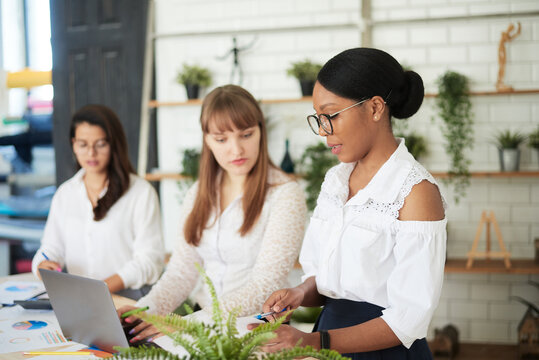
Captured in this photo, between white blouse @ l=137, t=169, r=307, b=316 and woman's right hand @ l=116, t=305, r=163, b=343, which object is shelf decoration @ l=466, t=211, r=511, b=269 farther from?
woman's right hand @ l=116, t=305, r=163, b=343

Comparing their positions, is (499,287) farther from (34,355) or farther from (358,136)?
(34,355)

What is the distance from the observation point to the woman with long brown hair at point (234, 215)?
2.05m

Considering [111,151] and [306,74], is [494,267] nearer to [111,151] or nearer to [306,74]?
[306,74]

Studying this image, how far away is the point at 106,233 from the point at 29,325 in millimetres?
791

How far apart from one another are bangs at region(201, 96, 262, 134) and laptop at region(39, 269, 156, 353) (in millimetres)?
772

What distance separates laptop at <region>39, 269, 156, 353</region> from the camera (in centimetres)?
149

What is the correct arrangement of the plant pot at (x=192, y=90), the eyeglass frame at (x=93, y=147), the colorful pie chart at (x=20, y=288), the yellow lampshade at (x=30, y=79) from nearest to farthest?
the colorful pie chart at (x=20, y=288)
the eyeglass frame at (x=93, y=147)
the plant pot at (x=192, y=90)
the yellow lampshade at (x=30, y=79)

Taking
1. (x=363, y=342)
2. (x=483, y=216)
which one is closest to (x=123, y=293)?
(x=363, y=342)

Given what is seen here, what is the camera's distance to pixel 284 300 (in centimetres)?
162

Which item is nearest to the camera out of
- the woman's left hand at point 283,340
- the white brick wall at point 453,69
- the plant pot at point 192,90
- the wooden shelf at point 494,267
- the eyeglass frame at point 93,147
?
the woman's left hand at point 283,340

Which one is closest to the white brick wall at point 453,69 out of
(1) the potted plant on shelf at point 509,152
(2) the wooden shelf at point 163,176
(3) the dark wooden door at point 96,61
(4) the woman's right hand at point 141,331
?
(1) the potted plant on shelf at point 509,152

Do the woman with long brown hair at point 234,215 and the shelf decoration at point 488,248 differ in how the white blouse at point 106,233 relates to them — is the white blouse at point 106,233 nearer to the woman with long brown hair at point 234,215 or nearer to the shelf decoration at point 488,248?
the woman with long brown hair at point 234,215

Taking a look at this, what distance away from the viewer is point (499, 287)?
4.08 meters

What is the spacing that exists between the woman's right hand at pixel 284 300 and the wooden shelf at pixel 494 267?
7.76 feet
